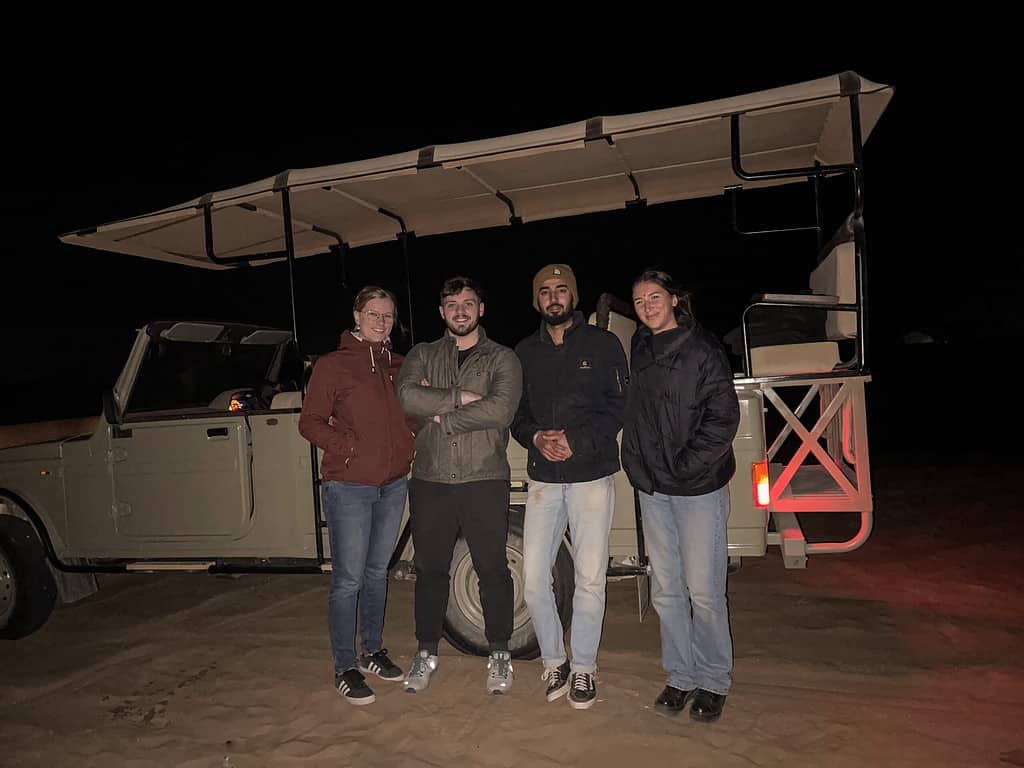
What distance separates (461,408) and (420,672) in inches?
55.2

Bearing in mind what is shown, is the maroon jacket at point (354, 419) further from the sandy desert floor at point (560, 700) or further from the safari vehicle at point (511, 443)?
the sandy desert floor at point (560, 700)

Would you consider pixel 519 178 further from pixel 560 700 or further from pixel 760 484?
pixel 560 700

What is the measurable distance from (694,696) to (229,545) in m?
2.81

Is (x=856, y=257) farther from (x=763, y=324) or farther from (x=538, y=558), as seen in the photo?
(x=538, y=558)

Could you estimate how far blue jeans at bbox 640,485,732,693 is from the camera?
10.3ft

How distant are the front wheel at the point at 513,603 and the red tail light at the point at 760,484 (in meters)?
1.02

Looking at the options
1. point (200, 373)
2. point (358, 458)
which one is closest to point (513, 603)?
point (358, 458)

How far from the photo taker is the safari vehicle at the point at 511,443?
3.58m

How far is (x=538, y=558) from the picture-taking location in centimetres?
339

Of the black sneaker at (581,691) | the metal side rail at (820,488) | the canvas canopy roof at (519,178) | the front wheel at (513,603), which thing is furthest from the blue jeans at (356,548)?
the metal side rail at (820,488)

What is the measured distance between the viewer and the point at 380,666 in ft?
12.4

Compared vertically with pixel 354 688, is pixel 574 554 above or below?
above

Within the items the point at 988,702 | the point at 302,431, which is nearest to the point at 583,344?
the point at 302,431

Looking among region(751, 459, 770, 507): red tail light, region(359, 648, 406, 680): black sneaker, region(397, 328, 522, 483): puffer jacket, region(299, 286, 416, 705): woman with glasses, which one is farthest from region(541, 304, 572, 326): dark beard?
region(359, 648, 406, 680): black sneaker
